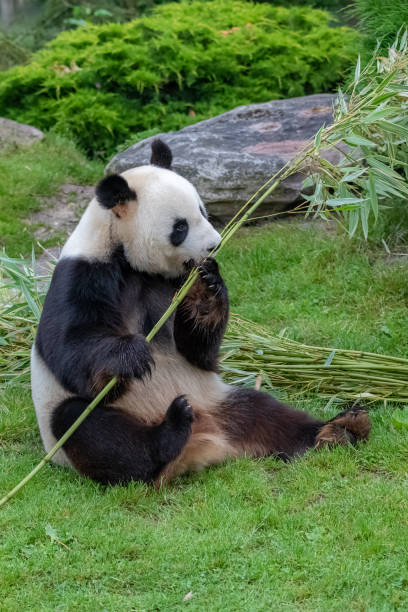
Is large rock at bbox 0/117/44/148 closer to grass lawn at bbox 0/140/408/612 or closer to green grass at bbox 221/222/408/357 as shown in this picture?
green grass at bbox 221/222/408/357

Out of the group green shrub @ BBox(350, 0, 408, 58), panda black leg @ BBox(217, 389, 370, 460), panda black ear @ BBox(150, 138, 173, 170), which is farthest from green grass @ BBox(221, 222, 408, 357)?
panda black ear @ BBox(150, 138, 173, 170)

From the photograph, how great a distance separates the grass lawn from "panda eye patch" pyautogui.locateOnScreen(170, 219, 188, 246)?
1.16 meters

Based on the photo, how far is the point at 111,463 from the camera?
373 cm

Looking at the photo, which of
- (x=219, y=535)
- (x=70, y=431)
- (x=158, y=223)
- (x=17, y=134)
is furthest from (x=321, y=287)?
(x=17, y=134)

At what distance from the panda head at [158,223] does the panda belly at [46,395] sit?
2.28ft

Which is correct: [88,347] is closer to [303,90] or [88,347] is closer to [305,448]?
[305,448]

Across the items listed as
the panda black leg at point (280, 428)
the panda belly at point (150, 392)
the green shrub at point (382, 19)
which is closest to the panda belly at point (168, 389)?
the panda belly at point (150, 392)

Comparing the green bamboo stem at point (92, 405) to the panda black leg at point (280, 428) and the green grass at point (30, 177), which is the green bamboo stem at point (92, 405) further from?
the green grass at point (30, 177)

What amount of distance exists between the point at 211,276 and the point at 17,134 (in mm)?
6854

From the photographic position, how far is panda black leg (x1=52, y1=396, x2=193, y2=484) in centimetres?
370

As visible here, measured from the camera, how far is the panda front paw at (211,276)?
389 cm

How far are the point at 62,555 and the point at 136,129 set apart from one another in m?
7.83

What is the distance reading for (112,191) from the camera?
3754 mm

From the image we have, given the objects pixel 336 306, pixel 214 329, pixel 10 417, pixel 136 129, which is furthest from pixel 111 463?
pixel 136 129
